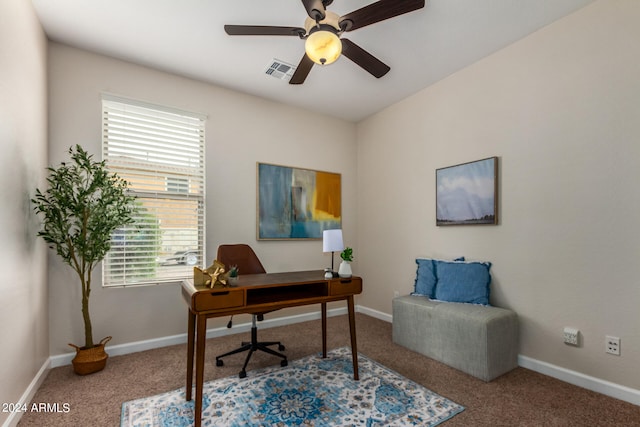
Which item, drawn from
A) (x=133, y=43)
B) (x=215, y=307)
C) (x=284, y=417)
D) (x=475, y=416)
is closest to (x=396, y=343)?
(x=475, y=416)

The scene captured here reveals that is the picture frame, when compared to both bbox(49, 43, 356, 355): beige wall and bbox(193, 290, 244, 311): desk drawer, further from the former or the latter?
bbox(193, 290, 244, 311): desk drawer

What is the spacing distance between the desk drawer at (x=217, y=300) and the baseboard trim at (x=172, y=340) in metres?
1.80

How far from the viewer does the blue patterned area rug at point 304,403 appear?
6.12 ft

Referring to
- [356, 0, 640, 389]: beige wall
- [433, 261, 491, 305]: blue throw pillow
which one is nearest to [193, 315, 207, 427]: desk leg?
[433, 261, 491, 305]: blue throw pillow

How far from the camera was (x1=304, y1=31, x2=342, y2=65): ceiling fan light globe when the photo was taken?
1837 millimetres

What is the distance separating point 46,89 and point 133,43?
2.74 feet

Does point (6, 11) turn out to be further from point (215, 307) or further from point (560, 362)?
point (560, 362)

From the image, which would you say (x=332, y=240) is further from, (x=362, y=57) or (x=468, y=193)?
(x=468, y=193)

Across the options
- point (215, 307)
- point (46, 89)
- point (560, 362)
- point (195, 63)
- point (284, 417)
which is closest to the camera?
point (215, 307)

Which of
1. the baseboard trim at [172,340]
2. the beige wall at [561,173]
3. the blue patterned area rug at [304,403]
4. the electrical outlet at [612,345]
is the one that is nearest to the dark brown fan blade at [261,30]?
the beige wall at [561,173]

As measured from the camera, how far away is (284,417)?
1896 millimetres

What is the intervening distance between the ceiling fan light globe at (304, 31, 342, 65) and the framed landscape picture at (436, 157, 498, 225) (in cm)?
191

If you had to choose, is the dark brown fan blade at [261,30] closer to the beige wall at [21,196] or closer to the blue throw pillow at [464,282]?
the beige wall at [21,196]

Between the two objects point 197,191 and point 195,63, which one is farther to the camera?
point 197,191
